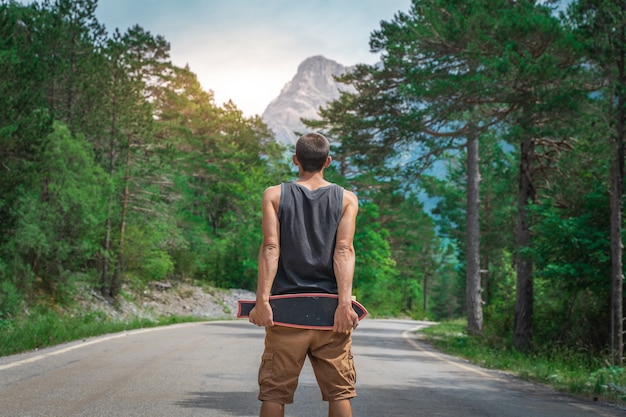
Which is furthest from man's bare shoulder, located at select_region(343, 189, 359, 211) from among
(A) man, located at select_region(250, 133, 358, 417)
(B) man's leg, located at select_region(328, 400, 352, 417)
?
(B) man's leg, located at select_region(328, 400, 352, 417)

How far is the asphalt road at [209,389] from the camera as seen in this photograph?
20.8 feet

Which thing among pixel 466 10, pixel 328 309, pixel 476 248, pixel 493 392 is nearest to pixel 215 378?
pixel 493 392

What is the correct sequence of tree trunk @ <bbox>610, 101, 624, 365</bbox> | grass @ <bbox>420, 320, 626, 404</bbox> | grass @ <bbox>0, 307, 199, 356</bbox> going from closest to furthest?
grass @ <bbox>420, 320, 626, 404</bbox> < grass @ <bbox>0, 307, 199, 356</bbox> < tree trunk @ <bbox>610, 101, 624, 365</bbox>

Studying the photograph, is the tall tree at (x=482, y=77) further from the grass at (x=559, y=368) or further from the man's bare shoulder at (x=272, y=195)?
the man's bare shoulder at (x=272, y=195)

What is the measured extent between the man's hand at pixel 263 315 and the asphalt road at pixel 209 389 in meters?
2.65

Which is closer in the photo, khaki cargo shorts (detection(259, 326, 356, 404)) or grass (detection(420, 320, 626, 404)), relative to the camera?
khaki cargo shorts (detection(259, 326, 356, 404))

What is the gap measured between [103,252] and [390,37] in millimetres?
13412

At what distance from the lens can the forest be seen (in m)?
14.0

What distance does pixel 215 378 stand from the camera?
29.0 ft

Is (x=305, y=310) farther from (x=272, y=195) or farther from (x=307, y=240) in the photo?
(x=272, y=195)

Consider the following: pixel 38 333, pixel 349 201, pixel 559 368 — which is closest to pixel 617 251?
pixel 559 368

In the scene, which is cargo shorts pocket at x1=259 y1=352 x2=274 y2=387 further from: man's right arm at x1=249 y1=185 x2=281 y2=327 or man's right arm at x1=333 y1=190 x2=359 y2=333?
man's right arm at x1=333 y1=190 x2=359 y2=333

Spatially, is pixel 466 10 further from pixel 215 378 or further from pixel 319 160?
pixel 319 160

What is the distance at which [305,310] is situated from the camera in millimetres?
3654
